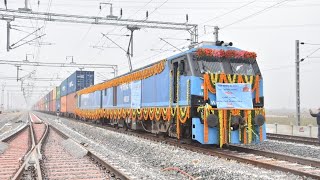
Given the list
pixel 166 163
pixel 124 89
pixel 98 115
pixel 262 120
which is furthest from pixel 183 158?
pixel 98 115

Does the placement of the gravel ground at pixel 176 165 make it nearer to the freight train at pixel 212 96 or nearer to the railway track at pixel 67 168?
the railway track at pixel 67 168

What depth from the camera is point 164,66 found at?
15.5m

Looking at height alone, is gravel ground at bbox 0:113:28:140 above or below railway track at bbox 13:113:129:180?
below

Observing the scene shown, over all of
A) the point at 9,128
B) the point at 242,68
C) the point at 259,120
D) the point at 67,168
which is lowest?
the point at 9,128

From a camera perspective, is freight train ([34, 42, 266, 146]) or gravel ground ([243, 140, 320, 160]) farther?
freight train ([34, 42, 266, 146])

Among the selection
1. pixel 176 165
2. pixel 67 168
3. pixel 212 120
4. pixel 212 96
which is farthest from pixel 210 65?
pixel 67 168

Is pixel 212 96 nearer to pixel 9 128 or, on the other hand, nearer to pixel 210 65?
pixel 210 65

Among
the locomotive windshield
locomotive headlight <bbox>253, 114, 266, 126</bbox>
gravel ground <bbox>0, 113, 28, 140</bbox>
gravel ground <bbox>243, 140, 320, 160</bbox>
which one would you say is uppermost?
the locomotive windshield

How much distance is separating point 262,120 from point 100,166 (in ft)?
18.5

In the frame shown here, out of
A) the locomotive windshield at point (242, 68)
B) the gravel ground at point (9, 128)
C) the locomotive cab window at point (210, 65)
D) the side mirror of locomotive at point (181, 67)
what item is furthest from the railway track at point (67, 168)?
the gravel ground at point (9, 128)

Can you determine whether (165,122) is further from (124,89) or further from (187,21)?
(187,21)

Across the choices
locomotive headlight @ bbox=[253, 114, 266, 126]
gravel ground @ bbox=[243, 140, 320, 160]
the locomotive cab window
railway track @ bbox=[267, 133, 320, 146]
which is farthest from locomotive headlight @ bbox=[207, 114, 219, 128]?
railway track @ bbox=[267, 133, 320, 146]

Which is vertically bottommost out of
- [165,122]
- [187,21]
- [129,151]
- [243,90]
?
[129,151]

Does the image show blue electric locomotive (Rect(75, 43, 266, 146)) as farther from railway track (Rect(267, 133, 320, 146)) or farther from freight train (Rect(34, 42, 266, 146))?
railway track (Rect(267, 133, 320, 146))
